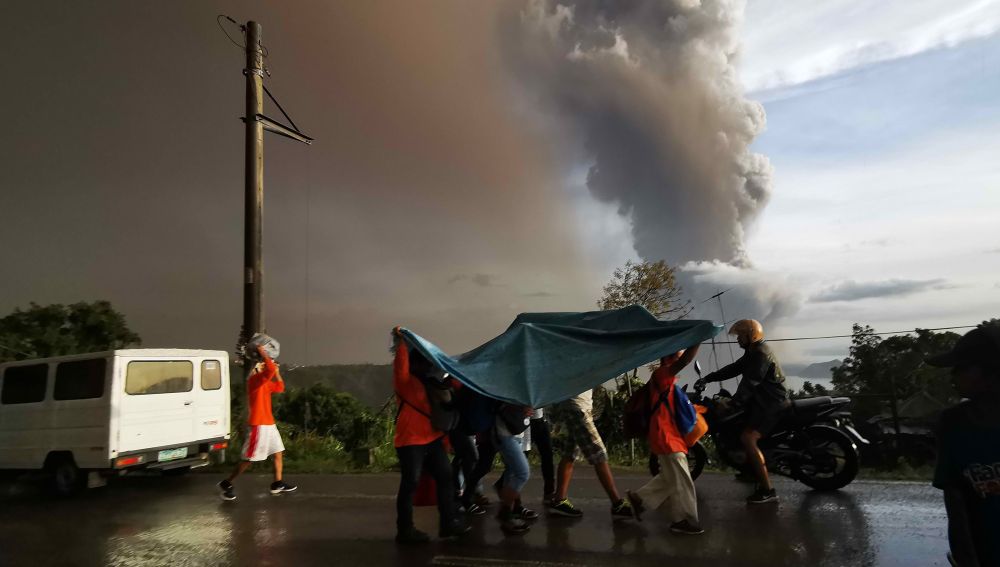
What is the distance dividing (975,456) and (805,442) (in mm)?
5091

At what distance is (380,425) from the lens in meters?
13.1

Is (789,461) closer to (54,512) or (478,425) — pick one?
(478,425)

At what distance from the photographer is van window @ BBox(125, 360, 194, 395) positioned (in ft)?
30.1

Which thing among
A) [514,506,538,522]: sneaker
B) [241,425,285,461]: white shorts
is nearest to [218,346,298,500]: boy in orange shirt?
[241,425,285,461]: white shorts

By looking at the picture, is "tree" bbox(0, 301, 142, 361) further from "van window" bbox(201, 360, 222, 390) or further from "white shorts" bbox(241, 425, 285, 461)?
"white shorts" bbox(241, 425, 285, 461)

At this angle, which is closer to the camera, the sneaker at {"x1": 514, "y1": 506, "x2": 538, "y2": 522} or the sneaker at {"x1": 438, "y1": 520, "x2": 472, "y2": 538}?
the sneaker at {"x1": 438, "y1": 520, "x2": 472, "y2": 538}

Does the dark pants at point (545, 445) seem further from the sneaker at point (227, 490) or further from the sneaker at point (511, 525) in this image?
the sneaker at point (227, 490)

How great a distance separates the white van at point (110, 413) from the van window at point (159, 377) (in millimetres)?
14

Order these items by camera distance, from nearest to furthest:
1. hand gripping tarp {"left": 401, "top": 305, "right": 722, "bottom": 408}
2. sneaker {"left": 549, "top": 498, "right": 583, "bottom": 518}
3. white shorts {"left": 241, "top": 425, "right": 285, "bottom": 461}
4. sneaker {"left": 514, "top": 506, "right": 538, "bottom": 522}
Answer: hand gripping tarp {"left": 401, "top": 305, "right": 722, "bottom": 408}
sneaker {"left": 514, "top": 506, "right": 538, "bottom": 522}
sneaker {"left": 549, "top": 498, "right": 583, "bottom": 518}
white shorts {"left": 241, "top": 425, "right": 285, "bottom": 461}

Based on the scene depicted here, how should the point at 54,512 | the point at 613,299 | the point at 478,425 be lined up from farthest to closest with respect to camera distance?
the point at 613,299
the point at 54,512
the point at 478,425

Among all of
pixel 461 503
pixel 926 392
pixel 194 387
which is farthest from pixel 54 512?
pixel 926 392

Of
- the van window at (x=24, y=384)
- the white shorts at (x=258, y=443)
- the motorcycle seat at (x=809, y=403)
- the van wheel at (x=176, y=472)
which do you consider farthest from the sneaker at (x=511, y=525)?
the van window at (x=24, y=384)

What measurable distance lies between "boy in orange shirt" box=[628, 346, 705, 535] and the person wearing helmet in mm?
1169

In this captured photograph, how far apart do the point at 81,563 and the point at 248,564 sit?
1.59 m
